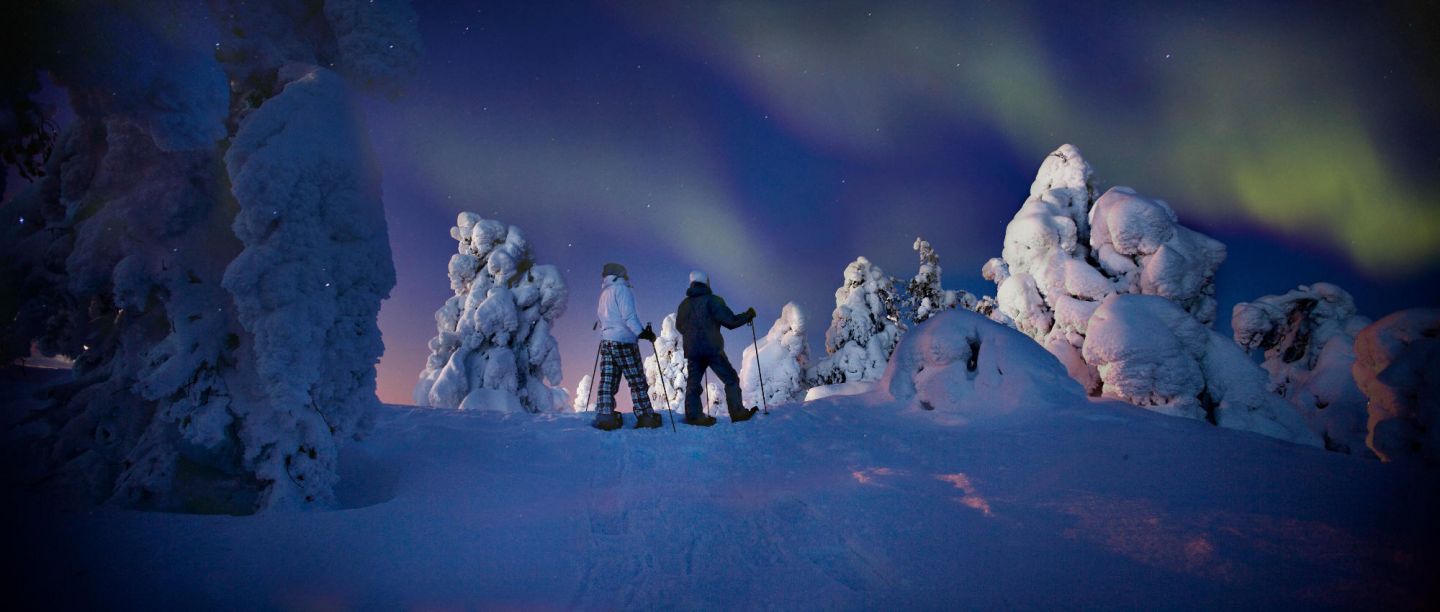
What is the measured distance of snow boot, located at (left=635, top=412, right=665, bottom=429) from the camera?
672 cm

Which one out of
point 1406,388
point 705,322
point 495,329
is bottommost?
point 1406,388

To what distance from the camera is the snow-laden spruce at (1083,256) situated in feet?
47.3

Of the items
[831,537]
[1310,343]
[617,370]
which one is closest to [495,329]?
[617,370]

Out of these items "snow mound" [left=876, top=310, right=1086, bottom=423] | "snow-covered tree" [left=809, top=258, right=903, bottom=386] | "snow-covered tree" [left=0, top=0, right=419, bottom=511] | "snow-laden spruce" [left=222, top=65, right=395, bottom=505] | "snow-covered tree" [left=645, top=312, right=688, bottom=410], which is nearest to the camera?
"snow-covered tree" [left=0, top=0, right=419, bottom=511]

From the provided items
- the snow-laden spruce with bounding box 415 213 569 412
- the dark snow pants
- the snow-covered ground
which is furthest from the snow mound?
the snow-laden spruce with bounding box 415 213 569 412

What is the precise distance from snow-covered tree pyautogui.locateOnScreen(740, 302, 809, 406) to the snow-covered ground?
1843cm

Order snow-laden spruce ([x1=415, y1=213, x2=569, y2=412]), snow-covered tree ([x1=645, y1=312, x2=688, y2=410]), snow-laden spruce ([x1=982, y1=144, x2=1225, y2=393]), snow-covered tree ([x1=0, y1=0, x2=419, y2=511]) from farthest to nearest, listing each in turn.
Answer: snow-covered tree ([x1=645, y1=312, x2=688, y2=410])
snow-laden spruce ([x1=415, y1=213, x2=569, y2=412])
snow-laden spruce ([x1=982, y1=144, x2=1225, y2=393])
snow-covered tree ([x1=0, y1=0, x2=419, y2=511])

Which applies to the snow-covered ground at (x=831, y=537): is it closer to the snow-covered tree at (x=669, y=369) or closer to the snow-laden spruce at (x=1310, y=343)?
the snow-laden spruce at (x=1310, y=343)

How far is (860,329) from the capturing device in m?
21.9

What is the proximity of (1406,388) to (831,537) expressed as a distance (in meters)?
6.07

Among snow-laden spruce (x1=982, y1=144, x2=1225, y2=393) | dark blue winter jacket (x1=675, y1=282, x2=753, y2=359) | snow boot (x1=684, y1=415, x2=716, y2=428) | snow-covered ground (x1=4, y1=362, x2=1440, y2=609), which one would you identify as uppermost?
snow-laden spruce (x1=982, y1=144, x2=1225, y2=393)

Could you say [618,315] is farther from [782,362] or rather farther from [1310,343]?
[1310,343]

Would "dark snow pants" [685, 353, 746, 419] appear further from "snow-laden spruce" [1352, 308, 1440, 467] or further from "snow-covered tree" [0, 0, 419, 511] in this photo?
"snow-laden spruce" [1352, 308, 1440, 467]

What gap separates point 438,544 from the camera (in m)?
3.12
